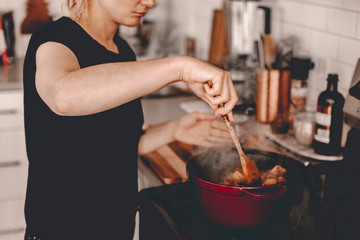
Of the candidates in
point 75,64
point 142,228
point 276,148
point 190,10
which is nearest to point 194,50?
point 190,10

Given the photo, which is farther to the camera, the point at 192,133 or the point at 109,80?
the point at 192,133

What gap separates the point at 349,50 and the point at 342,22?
106mm

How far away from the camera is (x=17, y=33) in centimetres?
295

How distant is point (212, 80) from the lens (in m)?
0.88

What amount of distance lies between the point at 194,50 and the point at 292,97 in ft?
4.12

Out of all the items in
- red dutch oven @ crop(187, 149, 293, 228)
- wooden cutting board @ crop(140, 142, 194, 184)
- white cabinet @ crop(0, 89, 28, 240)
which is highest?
red dutch oven @ crop(187, 149, 293, 228)

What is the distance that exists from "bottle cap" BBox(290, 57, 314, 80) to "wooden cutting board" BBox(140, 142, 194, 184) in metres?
0.48

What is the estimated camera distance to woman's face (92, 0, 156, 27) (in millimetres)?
1059

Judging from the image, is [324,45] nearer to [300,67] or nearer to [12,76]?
[300,67]

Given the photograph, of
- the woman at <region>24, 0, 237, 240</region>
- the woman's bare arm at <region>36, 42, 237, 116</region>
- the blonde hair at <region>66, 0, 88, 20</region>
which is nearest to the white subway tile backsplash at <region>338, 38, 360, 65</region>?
the woman at <region>24, 0, 237, 240</region>

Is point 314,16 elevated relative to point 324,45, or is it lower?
elevated

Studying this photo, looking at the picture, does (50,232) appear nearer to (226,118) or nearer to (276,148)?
(226,118)

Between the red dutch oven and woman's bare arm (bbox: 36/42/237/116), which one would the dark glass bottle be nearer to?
the red dutch oven

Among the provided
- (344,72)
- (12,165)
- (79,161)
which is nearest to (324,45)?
(344,72)
